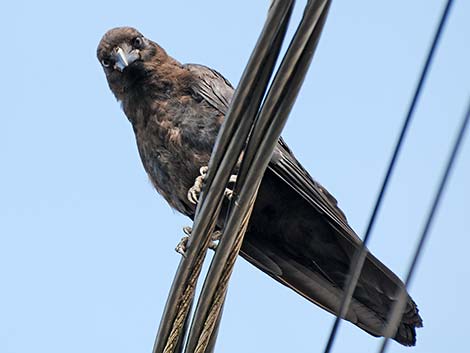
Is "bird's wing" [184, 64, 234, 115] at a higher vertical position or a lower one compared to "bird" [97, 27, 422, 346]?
higher

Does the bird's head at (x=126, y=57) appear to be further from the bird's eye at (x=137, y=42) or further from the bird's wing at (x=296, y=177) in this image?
the bird's wing at (x=296, y=177)

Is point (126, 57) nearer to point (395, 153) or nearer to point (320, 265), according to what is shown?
point (320, 265)

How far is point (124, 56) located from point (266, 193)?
1415 mm

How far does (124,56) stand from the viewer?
6512mm

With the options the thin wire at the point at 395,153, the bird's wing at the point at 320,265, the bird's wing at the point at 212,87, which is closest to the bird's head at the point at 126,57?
the bird's wing at the point at 212,87

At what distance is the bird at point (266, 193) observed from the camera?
17.7 ft

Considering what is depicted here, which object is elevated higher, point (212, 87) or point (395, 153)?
point (212, 87)

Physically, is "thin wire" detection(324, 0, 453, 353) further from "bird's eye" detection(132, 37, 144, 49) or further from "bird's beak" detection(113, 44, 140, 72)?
"bird's eye" detection(132, 37, 144, 49)

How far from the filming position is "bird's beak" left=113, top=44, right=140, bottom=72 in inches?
255

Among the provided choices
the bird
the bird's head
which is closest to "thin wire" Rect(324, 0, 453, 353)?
the bird

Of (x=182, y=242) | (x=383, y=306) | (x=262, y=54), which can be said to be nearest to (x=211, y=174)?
(x=262, y=54)

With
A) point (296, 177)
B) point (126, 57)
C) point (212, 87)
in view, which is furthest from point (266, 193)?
point (126, 57)

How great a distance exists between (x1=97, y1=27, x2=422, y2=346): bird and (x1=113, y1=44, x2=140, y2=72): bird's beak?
3.7 inches

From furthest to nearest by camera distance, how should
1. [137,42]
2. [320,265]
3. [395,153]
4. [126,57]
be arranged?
1. [137,42]
2. [126,57]
3. [320,265]
4. [395,153]
